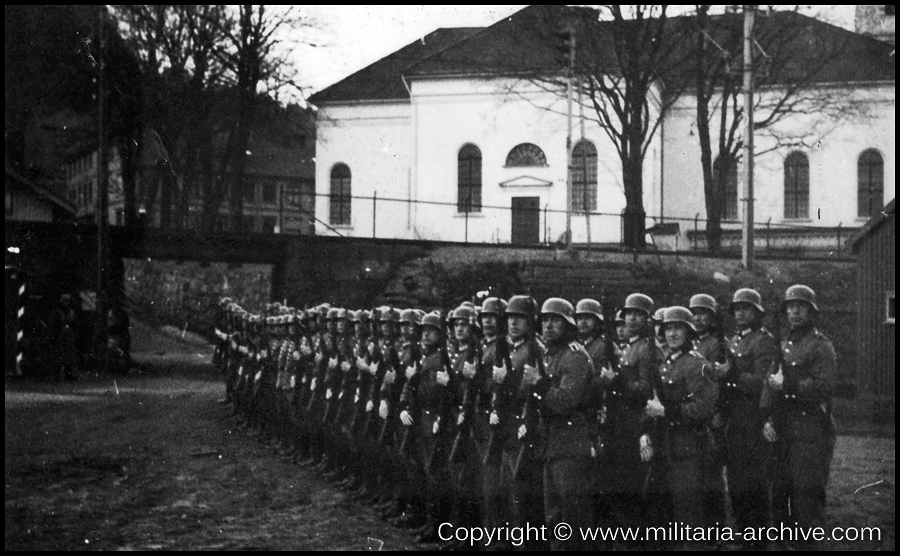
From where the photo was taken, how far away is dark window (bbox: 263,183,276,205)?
3012 cm

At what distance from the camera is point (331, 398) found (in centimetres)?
1188

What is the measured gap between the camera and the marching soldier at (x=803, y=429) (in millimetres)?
7504

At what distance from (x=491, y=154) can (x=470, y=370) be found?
41.6 feet

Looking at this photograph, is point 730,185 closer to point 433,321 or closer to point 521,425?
point 433,321

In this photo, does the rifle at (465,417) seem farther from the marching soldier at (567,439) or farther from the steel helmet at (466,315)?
the marching soldier at (567,439)

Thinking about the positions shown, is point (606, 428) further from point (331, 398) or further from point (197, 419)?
point (197, 419)

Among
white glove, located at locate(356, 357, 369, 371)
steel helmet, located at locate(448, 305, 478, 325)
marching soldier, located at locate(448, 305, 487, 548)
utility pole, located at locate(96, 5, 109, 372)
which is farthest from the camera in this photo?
utility pole, located at locate(96, 5, 109, 372)

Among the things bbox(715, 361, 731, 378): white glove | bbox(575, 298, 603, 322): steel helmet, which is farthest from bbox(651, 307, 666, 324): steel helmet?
bbox(715, 361, 731, 378): white glove

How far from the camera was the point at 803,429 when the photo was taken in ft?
24.6

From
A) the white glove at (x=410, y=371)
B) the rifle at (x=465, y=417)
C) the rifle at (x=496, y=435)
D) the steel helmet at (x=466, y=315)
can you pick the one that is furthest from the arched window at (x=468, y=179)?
the rifle at (x=496, y=435)

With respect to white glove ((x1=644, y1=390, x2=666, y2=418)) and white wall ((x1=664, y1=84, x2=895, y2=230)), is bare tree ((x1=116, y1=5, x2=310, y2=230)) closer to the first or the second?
white glove ((x1=644, y1=390, x2=666, y2=418))

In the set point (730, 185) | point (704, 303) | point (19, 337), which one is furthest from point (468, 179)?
point (704, 303)

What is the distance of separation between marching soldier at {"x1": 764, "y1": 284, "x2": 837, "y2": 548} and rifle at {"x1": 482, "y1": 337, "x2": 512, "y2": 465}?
6.13 ft

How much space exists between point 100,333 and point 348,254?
17.6 feet
